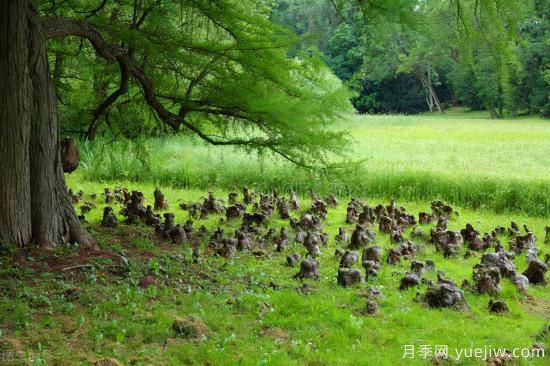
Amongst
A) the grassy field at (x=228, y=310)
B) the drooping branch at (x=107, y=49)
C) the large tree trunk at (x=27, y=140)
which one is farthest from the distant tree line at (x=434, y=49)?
the large tree trunk at (x=27, y=140)

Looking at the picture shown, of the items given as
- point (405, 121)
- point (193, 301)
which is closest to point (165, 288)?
point (193, 301)

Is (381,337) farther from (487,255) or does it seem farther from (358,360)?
(487,255)

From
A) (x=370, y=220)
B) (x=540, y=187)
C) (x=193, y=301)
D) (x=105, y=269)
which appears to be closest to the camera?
(x=193, y=301)

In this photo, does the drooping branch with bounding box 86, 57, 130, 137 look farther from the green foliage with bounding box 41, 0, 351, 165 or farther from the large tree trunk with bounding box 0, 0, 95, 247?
the large tree trunk with bounding box 0, 0, 95, 247

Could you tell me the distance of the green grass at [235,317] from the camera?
3.93m

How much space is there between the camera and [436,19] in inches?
253

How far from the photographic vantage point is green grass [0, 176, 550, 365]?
3926mm

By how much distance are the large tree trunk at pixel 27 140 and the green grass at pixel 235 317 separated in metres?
0.37

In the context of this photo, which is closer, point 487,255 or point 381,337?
point 381,337

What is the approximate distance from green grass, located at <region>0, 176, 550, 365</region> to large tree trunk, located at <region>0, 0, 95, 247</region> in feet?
1.20

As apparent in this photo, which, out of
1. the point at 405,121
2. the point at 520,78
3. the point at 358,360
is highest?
the point at 520,78

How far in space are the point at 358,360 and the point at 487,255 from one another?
2741mm

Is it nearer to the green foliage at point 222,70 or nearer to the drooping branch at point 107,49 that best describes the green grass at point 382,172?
the green foliage at point 222,70

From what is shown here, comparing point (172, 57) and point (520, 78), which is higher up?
point (520, 78)
